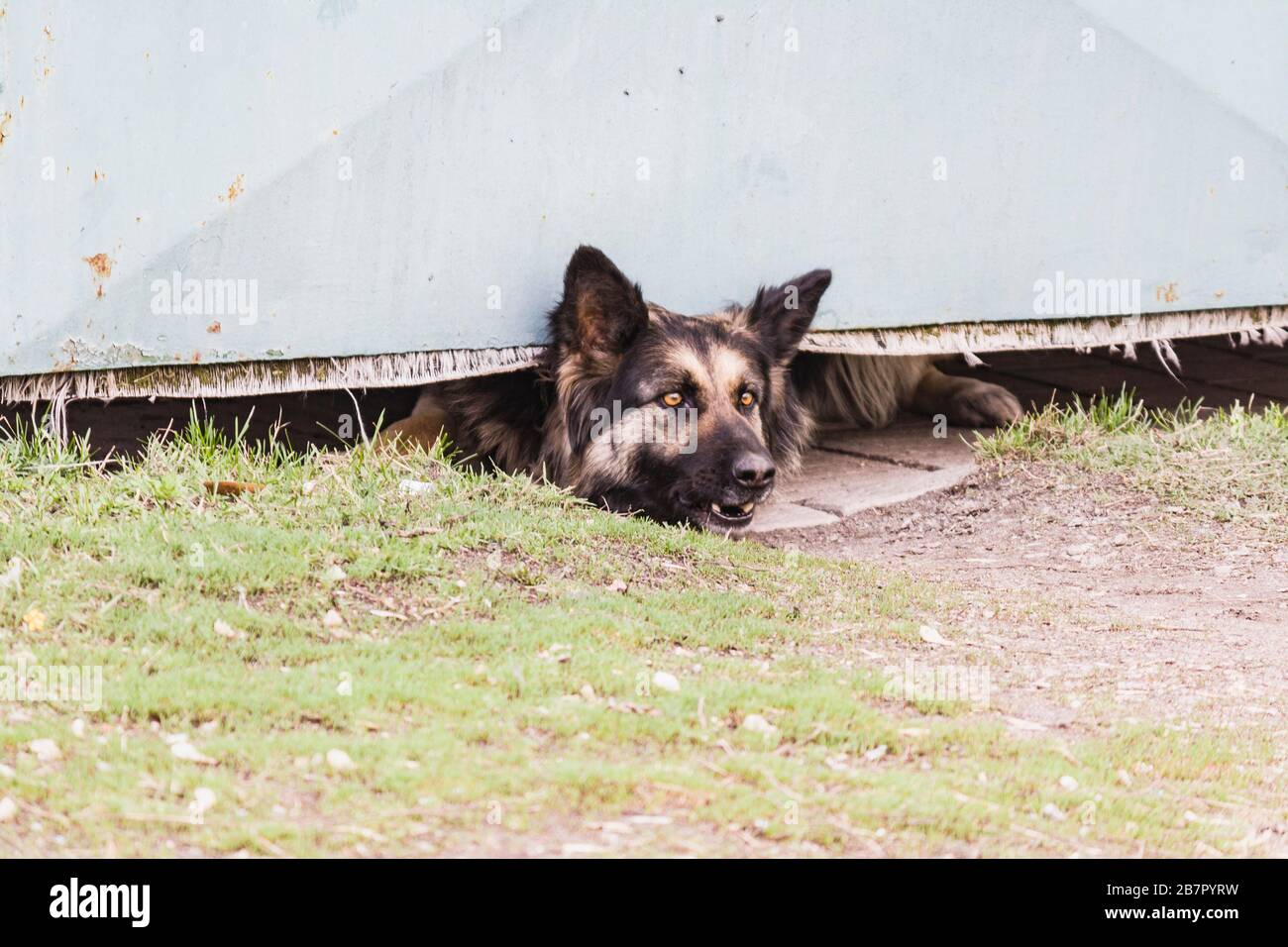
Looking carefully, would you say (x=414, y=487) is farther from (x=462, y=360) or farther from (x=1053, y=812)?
(x=1053, y=812)

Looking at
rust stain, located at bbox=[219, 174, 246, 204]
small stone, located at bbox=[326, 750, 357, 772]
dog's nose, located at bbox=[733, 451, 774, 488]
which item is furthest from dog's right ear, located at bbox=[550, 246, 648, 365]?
small stone, located at bbox=[326, 750, 357, 772]

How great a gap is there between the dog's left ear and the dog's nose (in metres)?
0.85

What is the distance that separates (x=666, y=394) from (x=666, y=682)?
2.37 metres

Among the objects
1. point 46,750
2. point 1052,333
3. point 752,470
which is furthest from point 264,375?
point 1052,333

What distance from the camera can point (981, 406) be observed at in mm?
7980

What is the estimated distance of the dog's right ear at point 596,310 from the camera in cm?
588

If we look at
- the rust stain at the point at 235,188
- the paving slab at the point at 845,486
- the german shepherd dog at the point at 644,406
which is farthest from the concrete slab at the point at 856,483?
the rust stain at the point at 235,188

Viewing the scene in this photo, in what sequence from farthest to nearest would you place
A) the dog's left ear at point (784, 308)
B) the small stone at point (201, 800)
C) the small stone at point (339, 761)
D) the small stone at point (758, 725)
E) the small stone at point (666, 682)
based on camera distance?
the dog's left ear at point (784, 308) → the small stone at point (666, 682) → the small stone at point (758, 725) → the small stone at point (339, 761) → the small stone at point (201, 800)

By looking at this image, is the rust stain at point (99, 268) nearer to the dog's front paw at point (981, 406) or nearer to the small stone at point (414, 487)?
the small stone at point (414, 487)

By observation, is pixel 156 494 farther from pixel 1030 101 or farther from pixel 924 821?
pixel 1030 101

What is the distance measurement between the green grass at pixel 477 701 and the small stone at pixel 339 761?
0.03 metres

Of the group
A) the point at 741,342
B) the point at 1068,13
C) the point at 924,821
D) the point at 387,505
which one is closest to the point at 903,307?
the point at 741,342

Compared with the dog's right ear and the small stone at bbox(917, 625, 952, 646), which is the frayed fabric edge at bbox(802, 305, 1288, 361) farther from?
the small stone at bbox(917, 625, 952, 646)
